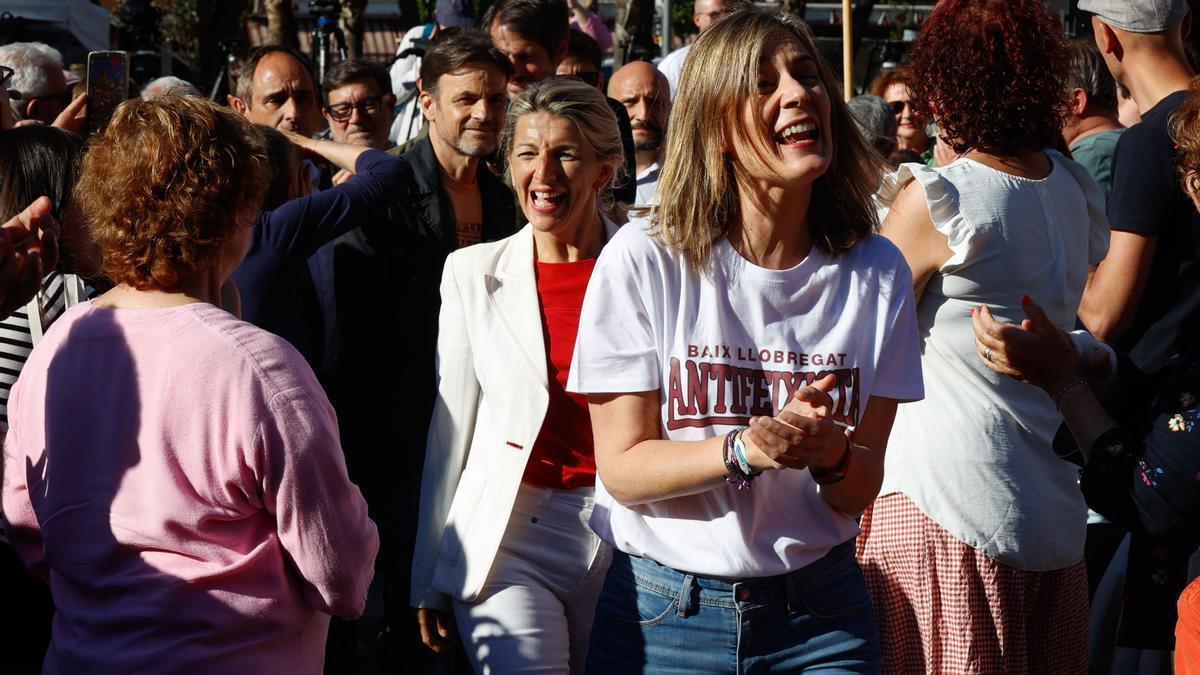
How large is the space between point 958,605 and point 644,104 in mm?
3741

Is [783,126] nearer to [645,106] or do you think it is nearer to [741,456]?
[741,456]

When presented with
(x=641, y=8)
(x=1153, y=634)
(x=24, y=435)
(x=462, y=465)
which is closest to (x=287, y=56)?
(x=462, y=465)

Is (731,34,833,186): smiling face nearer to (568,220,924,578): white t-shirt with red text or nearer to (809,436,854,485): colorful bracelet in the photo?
(568,220,924,578): white t-shirt with red text

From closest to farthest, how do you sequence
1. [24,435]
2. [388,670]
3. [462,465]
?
1. [24,435]
2. [462,465]
3. [388,670]

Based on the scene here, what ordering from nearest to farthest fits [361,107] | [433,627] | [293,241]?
[433,627] < [293,241] < [361,107]

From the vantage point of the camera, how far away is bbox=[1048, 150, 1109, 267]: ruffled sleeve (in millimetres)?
3385

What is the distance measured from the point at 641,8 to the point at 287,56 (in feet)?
28.6

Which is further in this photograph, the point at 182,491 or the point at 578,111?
the point at 578,111

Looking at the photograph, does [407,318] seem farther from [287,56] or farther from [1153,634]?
[1153,634]

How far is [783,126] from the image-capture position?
2594 mm

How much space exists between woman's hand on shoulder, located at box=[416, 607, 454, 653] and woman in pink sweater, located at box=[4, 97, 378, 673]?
1.06 meters

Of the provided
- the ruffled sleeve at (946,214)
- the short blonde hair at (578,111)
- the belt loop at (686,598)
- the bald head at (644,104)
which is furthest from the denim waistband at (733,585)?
the bald head at (644,104)

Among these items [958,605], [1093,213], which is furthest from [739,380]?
[1093,213]

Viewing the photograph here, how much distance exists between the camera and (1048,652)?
3248mm
